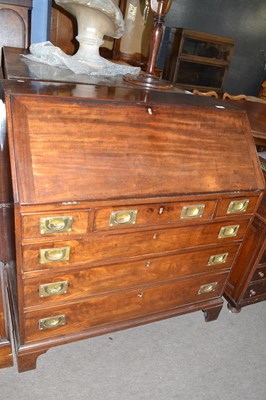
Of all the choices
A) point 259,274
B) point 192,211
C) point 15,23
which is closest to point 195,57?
point 15,23

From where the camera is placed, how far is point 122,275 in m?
1.43

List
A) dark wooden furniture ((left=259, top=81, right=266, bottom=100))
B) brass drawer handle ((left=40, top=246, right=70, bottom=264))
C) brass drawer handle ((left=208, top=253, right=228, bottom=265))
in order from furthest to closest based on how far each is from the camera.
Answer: dark wooden furniture ((left=259, top=81, right=266, bottom=100)) → brass drawer handle ((left=208, top=253, right=228, bottom=265)) → brass drawer handle ((left=40, top=246, right=70, bottom=264))

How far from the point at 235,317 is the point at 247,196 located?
3.33ft

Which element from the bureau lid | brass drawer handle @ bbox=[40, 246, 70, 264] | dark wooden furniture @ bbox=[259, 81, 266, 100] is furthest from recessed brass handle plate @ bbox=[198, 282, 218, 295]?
dark wooden furniture @ bbox=[259, 81, 266, 100]

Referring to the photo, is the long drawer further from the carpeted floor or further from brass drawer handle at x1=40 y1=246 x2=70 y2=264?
the carpeted floor

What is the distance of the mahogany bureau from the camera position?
1074 mm

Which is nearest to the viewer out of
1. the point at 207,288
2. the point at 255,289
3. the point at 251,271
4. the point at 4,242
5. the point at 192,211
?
the point at 192,211

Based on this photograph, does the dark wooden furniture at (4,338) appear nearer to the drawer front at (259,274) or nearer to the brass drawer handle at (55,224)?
the brass drawer handle at (55,224)

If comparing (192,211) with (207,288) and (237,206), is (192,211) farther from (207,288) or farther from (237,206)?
(207,288)

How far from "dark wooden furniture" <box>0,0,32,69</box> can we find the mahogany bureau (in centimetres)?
129

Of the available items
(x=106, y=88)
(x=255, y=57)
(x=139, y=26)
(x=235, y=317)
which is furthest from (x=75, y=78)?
(x=255, y=57)

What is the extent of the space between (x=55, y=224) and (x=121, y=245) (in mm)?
334

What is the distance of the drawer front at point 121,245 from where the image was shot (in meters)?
1.16

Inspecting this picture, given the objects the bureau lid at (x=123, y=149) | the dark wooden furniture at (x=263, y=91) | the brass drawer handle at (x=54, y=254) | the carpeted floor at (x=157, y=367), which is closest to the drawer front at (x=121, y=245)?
the brass drawer handle at (x=54, y=254)
